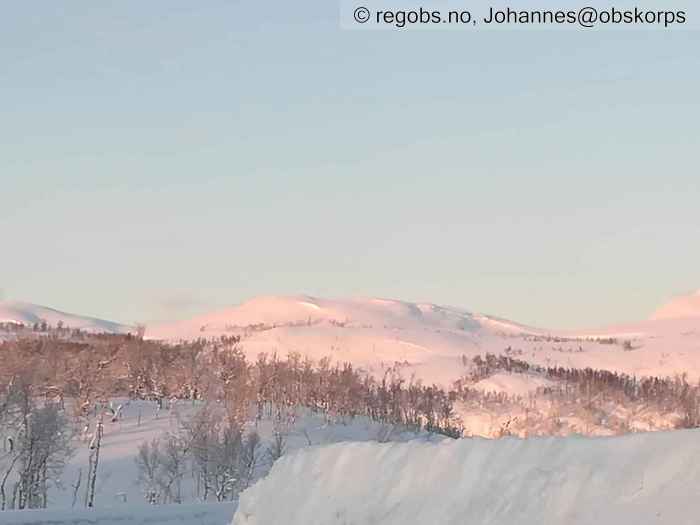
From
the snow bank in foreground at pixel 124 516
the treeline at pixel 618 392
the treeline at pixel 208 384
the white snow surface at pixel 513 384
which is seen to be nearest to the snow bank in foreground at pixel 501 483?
the snow bank in foreground at pixel 124 516

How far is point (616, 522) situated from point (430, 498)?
2.22 m

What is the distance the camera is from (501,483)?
783cm

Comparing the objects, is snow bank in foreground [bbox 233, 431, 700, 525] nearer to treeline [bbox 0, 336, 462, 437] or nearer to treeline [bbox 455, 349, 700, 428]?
treeline [bbox 0, 336, 462, 437]

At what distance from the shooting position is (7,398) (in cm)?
5497

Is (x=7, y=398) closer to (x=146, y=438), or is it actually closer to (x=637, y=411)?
(x=146, y=438)

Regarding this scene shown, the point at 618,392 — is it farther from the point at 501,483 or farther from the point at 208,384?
the point at 501,483

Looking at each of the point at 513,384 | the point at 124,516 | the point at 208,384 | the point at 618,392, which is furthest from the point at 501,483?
the point at 513,384

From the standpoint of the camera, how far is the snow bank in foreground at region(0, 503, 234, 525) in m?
19.8

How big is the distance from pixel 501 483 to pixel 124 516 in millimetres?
14734

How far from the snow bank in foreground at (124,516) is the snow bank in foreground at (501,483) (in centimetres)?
1023

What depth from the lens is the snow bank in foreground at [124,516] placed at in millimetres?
19828

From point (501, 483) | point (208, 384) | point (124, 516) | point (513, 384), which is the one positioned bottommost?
point (513, 384)

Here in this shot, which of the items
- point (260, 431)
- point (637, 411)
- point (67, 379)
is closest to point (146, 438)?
point (260, 431)

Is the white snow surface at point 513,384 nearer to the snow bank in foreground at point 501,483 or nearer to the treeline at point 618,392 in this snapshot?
the treeline at point 618,392
